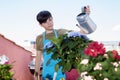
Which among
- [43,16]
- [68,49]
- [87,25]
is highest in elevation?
[43,16]

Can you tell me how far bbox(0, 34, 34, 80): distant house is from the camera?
268 inches

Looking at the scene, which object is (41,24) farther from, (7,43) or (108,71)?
(7,43)

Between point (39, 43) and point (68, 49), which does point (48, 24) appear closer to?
point (39, 43)

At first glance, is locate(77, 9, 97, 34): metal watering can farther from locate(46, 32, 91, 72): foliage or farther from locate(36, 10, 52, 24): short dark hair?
locate(36, 10, 52, 24): short dark hair

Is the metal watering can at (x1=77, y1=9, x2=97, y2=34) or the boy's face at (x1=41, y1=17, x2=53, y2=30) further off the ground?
the boy's face at (x1=41, y1=17, x2=53, y2=30)

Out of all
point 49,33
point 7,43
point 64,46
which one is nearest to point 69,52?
point 64,46

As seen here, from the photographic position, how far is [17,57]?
8.47 meters

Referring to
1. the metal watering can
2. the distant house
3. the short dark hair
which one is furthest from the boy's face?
the distant house

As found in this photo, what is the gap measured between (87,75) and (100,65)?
12 centimetres

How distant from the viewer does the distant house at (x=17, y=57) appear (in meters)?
6.81

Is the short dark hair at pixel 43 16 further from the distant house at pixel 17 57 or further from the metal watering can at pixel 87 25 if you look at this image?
the distant house at pixel 17 57

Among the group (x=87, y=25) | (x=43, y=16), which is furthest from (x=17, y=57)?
(x=87, y=25)

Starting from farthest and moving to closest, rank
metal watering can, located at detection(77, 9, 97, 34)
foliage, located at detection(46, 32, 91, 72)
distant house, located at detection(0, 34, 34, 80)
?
distant house, located at detection(0, 34, 34, 80) < metal watering can, located at detection(77, 9, 97, 34) < foliage, located at detection(46, 32, 91, 72)

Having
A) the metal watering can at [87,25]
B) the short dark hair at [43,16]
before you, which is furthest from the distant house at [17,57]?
the metal watering can at [87,25]
